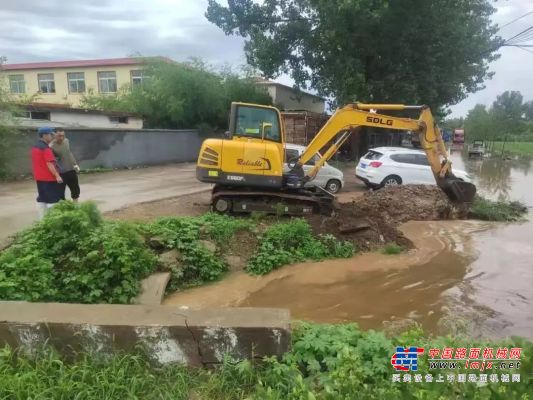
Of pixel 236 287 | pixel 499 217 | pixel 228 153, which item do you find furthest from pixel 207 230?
pixel 499 217

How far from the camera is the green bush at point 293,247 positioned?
789 centimetres

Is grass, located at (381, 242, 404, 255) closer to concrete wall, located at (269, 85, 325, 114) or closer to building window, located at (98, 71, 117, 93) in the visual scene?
concrete wall, located at (269, 85, 325, 114)

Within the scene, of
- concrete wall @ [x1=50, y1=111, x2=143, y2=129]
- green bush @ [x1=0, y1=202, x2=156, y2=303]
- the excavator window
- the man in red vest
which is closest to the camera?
green bush @ [x1=0, y1=202, x2=156, y2=303]

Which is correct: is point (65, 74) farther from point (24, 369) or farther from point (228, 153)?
point (24, 369)

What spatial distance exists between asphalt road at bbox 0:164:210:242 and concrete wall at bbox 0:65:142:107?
18396 mm

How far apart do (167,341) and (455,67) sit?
22681 mm

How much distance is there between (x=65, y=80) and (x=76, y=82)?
114 centimetres

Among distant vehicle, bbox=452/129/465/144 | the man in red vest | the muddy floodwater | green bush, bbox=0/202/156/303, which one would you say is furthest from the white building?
distant vehicle, bbox=452/129/465/144

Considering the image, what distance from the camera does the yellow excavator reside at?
385 inches

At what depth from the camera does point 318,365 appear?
317cm

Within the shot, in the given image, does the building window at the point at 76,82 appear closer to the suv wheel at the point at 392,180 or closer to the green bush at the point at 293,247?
the suv wheel at the point at 392,180

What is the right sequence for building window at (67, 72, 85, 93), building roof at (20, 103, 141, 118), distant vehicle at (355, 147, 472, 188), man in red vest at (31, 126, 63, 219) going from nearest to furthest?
man in red vest at (31, 126, 63, 219) → distant vehicle at (355, 147, 472, 188) → building roof at (20, 103, 141, 118) → building window at (67, 72, 85, 93)

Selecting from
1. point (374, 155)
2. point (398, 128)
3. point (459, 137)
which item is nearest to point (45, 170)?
point (398, 128)

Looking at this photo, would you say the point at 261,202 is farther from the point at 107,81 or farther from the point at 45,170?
the point at 107,81
